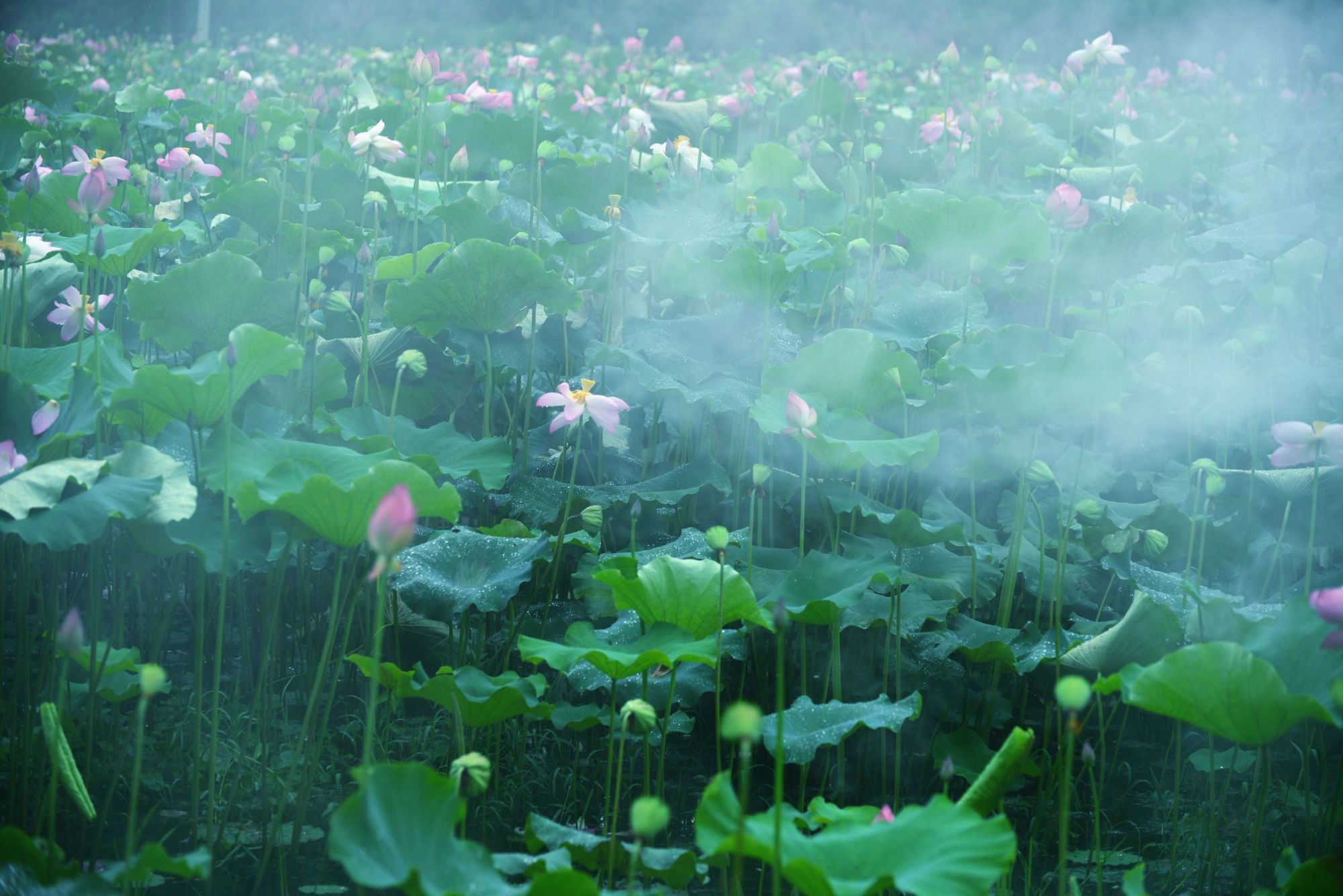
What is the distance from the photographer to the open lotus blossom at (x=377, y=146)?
1.75 m

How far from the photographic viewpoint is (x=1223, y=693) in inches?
32.8

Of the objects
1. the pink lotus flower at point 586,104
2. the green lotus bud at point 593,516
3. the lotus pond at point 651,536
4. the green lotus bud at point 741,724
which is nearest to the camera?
the green lotus bud at point 741,724

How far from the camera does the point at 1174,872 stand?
3.78 ft

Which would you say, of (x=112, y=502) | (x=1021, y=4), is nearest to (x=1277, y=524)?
(x=112, y=502)

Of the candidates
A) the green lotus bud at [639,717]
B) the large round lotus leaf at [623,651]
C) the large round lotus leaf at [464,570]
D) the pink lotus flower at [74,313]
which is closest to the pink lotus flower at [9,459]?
the pink lotus flower at [74,313]

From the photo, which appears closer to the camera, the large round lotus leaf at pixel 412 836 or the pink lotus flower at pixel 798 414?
the large round lotus leaf at pixel 412 836

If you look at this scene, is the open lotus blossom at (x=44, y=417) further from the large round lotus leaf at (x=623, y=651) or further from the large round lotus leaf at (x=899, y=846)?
the large round lotus leaf at (x=899, y=846)

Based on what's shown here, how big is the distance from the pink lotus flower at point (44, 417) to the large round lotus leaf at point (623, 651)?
1.74 feet

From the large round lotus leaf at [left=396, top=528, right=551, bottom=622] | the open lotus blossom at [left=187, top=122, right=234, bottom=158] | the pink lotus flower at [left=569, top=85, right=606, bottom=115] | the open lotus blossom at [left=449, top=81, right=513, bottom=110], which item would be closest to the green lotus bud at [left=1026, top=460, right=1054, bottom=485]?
the large round lotus leaf at [left=396, top=528, right=551, bottom=622]

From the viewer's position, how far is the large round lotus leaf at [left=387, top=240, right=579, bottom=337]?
1.38 metres

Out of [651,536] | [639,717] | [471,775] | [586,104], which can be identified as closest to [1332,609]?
[639,717]

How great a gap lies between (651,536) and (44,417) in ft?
2.46

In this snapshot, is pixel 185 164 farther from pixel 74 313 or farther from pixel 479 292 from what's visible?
pixel 479 292

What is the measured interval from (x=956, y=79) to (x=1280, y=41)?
1499 millimetres
